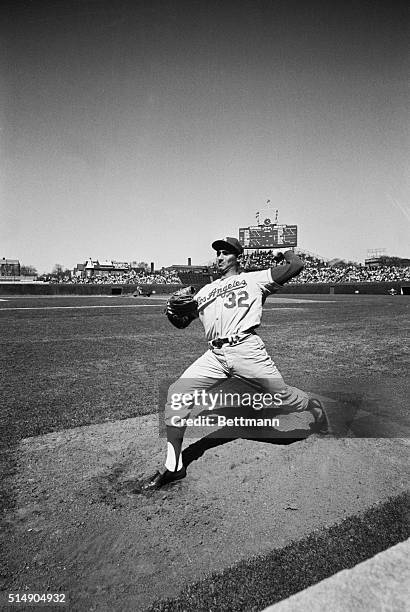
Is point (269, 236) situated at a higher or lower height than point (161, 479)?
higher

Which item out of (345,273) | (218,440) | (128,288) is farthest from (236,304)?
(345,273)

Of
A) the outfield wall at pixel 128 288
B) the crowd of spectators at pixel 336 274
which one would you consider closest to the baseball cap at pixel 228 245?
the outfield wall at pixel 128 288

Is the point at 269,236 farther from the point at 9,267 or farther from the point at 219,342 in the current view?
the point at 9,267

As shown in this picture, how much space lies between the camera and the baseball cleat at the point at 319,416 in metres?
3.40

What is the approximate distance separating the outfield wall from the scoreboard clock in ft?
51.5

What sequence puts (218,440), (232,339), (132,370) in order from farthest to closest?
(132,370) → (218,440) → (232,339)

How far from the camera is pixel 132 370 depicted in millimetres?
6277

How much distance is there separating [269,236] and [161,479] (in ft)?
198

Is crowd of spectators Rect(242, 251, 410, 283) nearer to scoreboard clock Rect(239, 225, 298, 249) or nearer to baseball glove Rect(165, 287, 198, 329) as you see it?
scoreboard clock Rect(239, 225, 298, 249)

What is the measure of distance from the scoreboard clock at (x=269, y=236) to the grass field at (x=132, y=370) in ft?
163

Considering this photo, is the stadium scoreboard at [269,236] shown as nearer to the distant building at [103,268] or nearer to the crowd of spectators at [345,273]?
the crowd of spectators at [345,273]

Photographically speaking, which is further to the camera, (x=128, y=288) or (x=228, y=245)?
(x=128, y=288)

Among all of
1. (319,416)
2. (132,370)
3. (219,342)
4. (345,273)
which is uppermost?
(345,273)

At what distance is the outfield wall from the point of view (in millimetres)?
40531
